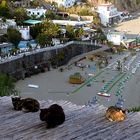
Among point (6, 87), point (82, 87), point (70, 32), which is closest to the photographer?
point (6, 87)

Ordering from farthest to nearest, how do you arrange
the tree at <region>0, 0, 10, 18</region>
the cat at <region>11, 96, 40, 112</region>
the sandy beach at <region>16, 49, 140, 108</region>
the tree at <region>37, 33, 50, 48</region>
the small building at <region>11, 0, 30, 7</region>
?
the small building at <region>11, 0, 30, 7</region> → the tree at <region>0, 0, 10, 18</region> → the tree at <region>37, 33, 50, 48</region> → the sandy beach at <region>16, 49, 140, 108</region> → the cat at <region>11, 96, 40, 112</region>

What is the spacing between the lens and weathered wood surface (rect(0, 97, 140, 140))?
729 centimetres

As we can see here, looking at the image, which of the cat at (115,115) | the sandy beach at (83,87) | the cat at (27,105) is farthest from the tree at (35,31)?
the cat at (115,115)

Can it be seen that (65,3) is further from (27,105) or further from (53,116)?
(53,116)

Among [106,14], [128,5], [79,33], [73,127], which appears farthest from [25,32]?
[128,5]

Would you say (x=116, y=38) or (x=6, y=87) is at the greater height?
(x=6, y=87)

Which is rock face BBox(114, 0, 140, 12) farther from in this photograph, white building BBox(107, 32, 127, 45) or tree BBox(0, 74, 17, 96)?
tree BBox(0, 74, 17, 96)

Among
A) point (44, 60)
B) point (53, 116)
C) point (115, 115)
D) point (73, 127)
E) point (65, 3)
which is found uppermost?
point (65, 3)

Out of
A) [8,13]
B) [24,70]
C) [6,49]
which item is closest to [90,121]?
[24,70]

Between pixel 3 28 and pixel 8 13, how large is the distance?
26.5 feet

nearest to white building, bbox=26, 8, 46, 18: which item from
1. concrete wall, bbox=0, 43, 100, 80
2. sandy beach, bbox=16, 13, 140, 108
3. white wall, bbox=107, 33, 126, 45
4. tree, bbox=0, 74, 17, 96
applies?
white wall, bbox=107, 33, 126, 45

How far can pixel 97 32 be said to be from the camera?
5403cm

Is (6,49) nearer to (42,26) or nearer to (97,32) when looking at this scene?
(42,26)

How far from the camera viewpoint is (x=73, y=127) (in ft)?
25.3
